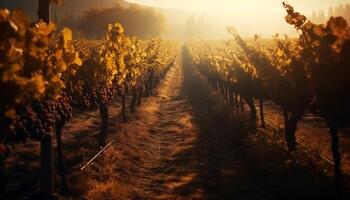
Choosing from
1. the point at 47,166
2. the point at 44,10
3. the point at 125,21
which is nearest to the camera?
the point at 44,10

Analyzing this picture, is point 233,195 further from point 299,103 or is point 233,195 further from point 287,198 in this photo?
point 299,103

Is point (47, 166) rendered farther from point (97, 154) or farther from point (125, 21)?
point (125, 21)

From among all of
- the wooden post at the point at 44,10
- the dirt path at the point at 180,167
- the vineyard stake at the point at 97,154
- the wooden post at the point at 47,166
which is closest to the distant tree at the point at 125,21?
the dirt path at the point at 180,167

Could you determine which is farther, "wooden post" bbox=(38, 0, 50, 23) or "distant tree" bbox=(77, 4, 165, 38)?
"distant tree" bbox=(77, 4, 165, 38)

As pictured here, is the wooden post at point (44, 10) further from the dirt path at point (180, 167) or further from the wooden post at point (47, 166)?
the dirt path at point (180, 167)

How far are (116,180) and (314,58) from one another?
25.3 feet

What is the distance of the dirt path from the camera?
45.5 ft

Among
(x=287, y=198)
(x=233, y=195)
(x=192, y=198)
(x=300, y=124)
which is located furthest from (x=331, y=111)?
(x=300, y=124)

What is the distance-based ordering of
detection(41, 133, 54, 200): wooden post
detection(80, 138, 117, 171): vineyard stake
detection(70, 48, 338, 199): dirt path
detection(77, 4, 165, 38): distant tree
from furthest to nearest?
detection(77, 4, 165, 38): distant tree, detection(80, 138, 117, 171): vineyard stake, detection(70, 48, 338, 199): dirt path, detection(41, 133, 54, 200): wooden post

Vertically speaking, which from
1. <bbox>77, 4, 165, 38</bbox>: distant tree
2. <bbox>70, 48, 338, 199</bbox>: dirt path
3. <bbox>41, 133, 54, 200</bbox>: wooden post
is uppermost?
<bbox>77, 4, 165, 38</bbox>: distant tree

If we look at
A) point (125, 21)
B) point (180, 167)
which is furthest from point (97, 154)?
point (125, 21)

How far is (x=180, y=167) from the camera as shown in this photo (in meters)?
17.1

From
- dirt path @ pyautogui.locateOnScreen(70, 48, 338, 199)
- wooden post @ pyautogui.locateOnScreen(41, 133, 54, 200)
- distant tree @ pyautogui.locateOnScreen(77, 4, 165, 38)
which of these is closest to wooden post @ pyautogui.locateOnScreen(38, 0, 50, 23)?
wooden post @ pyautogui.locateOnScreen(41, 133, 54, 200)

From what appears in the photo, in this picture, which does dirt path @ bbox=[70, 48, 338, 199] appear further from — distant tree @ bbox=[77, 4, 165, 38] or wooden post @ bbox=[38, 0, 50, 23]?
distant tree @ bbox=[77, 4, 165, 38]
